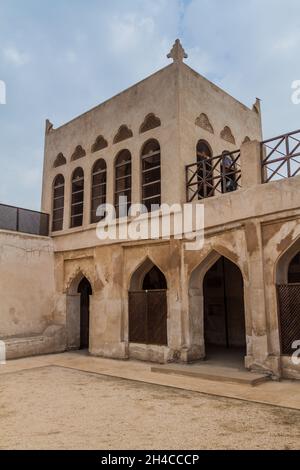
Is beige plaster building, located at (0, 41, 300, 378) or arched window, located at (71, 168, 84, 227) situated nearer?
beige plaster building, located at (0, 41, 300, 378)

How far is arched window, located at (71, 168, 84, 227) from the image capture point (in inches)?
541

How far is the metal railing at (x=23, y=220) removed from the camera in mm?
12602

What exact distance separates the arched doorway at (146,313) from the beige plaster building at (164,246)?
39mm

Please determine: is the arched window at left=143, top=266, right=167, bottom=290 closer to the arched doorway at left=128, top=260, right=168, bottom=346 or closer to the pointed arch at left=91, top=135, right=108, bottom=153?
the arched doorway at left=128, top=260, right=168, bottom=346

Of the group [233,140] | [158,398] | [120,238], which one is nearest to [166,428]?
[158,398]

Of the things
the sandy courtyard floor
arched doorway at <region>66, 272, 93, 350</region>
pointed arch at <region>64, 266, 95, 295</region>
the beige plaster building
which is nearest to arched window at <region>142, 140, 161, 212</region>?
the beige plaster building

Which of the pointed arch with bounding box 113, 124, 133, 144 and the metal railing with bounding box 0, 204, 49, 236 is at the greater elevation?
the pointed arch with bounding box 113, 124, 133, 144

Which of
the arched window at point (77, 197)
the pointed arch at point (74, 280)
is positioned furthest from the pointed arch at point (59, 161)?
the pointed arch at point (74, 280)

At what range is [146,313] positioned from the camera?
34.6 feet

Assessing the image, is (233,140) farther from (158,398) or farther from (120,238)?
(158,398)

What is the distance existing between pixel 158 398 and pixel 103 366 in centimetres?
376

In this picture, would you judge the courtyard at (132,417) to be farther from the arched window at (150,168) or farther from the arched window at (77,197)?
the arched window at (77,197)

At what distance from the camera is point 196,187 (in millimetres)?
10766

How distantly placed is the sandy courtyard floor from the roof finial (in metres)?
8.92
